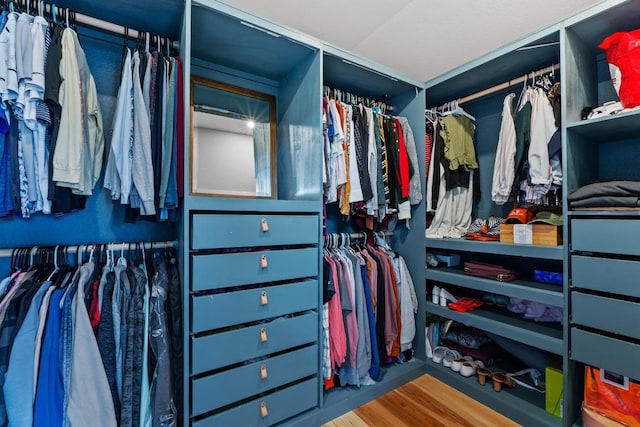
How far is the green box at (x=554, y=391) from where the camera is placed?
1444 mm

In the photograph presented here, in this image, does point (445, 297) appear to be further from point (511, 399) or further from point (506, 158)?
point (506, 158)

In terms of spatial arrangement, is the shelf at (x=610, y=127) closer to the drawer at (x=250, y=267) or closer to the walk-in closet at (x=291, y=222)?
the walk-in closet at (x=291, y=222)

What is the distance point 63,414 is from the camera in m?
1.04

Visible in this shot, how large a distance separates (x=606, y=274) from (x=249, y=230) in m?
1.64

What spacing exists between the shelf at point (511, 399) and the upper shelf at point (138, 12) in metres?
2.60

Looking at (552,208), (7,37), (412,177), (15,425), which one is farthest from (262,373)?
(552,208)

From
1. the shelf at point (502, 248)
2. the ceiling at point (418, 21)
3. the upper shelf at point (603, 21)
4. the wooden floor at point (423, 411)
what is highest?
the ceiling at point (418, 21)

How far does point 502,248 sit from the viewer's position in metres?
1.67

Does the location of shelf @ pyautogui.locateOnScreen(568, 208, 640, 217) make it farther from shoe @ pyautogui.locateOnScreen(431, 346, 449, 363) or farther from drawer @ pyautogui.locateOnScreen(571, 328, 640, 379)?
shoe @ pyautogui.locateOnScreen(431, 346, 449, 363)

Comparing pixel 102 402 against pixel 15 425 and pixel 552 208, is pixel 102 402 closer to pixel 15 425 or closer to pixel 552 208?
pixel 15 425

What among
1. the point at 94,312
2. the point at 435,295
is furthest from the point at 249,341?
the point at 435,295

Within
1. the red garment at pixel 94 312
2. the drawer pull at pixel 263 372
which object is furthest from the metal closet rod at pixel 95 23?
the drawer pull at pixel 263 372

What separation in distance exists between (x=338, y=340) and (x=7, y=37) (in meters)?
1.99

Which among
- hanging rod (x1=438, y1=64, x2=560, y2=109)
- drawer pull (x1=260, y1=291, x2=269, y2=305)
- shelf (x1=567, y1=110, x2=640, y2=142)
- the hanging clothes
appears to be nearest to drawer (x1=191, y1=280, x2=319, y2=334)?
drawer pull (x1=260, y1=291, x2=269, y2=305)
